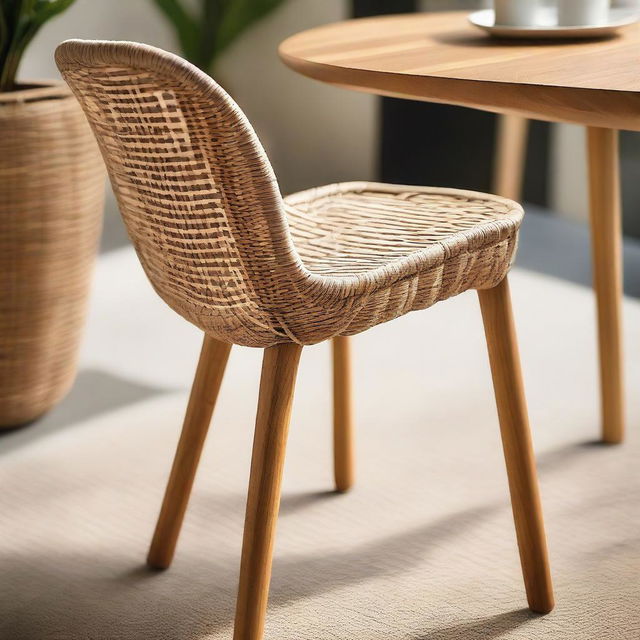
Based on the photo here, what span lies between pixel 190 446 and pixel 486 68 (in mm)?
623

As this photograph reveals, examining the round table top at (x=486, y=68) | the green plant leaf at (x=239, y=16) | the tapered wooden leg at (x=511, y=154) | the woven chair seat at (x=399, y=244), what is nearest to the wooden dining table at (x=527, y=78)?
the round table top at (x=486, y=68)

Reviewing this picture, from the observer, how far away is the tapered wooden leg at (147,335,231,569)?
1361 mm

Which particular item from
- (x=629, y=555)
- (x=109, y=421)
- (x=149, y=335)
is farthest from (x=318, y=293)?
(x=149, y=335)

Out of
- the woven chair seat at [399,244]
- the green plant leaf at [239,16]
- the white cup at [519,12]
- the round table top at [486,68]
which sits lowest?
the woven chair seat at [399,244]

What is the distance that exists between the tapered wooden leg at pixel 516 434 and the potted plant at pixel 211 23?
219 cm

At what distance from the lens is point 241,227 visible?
1.02 metres

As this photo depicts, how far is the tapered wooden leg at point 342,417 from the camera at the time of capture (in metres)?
1.53

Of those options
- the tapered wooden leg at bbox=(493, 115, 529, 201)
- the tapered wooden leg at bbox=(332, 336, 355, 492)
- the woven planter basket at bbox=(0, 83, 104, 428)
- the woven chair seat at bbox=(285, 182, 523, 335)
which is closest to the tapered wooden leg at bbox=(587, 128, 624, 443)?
the woven chair seat at bbox=(285, 182, 523, 335)

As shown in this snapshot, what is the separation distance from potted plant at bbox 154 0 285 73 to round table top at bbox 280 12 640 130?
1694 mm

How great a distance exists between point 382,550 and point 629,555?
1.15 feet

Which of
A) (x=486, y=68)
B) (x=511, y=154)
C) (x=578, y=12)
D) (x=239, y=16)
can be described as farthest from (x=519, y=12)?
(x=239, y=16)

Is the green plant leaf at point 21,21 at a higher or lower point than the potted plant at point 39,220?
higher

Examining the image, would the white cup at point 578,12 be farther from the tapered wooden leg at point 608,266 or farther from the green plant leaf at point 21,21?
the green plant leaf at point 21,21

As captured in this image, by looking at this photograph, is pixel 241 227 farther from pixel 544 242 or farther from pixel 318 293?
pixel 544 242
